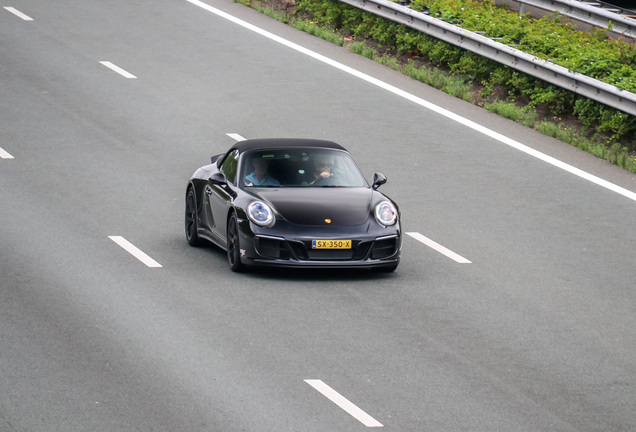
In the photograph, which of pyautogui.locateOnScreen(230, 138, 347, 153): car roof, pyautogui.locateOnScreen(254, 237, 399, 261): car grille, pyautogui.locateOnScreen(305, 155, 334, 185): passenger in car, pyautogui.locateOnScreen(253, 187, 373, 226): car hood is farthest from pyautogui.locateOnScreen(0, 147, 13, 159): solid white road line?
pyautogui.locateOnScreen(254, 237, 399, 261): car grille

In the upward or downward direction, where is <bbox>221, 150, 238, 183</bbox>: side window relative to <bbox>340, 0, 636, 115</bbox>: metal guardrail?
downward

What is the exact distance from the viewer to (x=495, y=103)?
23078mm

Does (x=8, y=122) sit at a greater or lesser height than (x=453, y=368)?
lesser

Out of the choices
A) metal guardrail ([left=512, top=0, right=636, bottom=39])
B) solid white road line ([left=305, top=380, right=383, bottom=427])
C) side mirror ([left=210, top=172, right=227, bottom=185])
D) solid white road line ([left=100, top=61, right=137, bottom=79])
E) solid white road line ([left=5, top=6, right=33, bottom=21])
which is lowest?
solid white road line ([left=5, top=6, right=33, bottom=21])

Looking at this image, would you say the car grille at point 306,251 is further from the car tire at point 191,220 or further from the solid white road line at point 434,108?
the solid white road line at point 434,108

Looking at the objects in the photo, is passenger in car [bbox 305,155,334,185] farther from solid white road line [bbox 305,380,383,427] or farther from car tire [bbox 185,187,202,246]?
solid white road line [bbox 305,380,383,427]

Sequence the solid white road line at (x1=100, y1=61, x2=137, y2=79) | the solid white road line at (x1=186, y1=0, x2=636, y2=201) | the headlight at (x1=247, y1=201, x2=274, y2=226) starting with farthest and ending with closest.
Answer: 1. the solid white road line at (x1=100, y1=61, x2=137, y2=79)
2. the solid white road line at (x1=186, y1=0, x2=636, y2=201)
3. the headlight at (x1=247, y1=201, x2=274, y2=226)

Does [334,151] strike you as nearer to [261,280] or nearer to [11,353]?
[261,280]

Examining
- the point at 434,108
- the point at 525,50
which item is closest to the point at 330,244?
the point at 434,108

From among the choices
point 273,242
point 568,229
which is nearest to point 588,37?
point 568,229

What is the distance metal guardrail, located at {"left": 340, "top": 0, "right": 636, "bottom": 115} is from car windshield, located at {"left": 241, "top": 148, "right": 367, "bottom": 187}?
629 centimetres

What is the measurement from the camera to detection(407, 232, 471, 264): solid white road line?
49.3 ft

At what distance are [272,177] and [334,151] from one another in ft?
3.09

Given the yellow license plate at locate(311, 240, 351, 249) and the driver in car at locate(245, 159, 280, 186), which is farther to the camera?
the driver in car at locate(245, 159, 280, 186)
